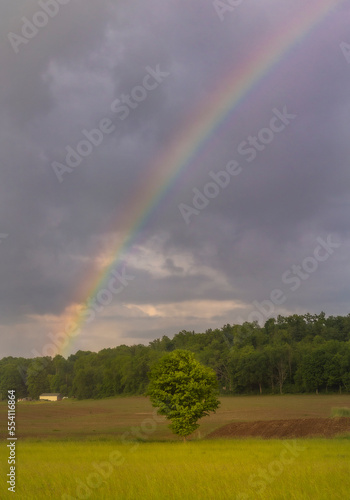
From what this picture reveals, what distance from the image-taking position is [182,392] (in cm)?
4459

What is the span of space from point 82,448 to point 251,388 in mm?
139021

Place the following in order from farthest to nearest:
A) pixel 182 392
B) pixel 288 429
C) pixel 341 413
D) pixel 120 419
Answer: pixel 120 419
pixel 341 413
pixel 288 429
pixel 182 392

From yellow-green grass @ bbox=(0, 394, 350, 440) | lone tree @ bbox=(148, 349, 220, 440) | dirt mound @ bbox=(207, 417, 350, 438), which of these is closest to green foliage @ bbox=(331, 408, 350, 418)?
dirt mound @ bbox=(207, 417, 350, 438)

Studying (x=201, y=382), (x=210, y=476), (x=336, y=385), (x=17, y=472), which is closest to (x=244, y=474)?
(x=210, y=476)

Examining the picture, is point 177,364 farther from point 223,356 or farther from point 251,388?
point 223,356

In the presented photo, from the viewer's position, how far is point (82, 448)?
37062mm

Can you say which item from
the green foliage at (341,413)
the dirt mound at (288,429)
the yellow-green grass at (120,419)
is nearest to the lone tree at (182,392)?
the dirt mound at (288,429)

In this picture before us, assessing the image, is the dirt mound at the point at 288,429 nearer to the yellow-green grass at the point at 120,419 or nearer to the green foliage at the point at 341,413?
the green foliage at the point at 341,413

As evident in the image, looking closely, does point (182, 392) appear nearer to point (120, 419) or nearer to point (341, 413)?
point (341, 413)

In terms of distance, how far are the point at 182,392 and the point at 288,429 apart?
44.2 ft

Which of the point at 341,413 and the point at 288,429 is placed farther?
the point at 341,413

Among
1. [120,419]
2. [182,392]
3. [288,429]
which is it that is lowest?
[120,419]

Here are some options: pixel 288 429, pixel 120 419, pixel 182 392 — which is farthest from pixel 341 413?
pixel 120 419

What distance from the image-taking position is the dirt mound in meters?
46.6
